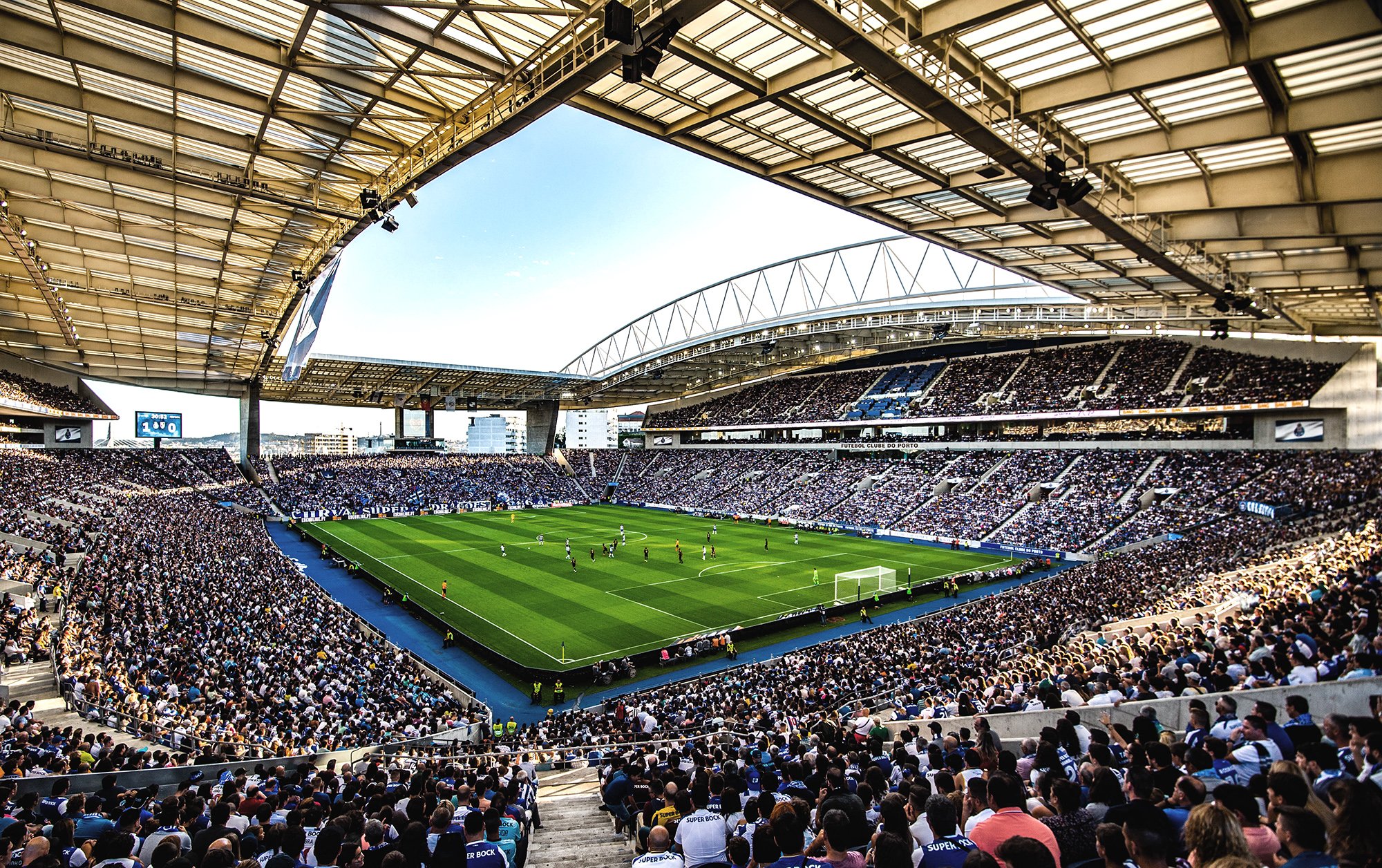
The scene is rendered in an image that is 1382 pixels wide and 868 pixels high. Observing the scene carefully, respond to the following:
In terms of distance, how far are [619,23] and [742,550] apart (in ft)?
116

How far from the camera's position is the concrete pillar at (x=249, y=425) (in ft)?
194

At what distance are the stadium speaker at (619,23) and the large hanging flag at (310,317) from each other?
17667 millimetres

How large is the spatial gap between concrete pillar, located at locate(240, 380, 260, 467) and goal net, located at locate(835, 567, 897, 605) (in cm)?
5325

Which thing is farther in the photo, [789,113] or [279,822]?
[789,113]

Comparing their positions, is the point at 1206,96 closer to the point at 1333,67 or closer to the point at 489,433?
the point at 1333,67

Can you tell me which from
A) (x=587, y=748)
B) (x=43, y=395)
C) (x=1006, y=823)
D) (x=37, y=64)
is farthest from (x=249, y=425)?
(x=1006, y=823)

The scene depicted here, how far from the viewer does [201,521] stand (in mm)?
35750

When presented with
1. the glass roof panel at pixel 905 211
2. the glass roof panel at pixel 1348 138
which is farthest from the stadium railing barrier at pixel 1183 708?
the glass roof panel at pixel 905 211

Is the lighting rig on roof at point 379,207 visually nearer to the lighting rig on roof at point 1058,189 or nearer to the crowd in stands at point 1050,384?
the lighting rig on roof at point 1058,189

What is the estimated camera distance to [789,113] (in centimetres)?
1297

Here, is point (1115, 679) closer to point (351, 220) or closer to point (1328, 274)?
point (1328, 274)

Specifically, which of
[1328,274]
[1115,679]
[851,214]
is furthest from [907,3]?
[1328,274]

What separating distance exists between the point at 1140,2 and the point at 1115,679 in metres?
9.63

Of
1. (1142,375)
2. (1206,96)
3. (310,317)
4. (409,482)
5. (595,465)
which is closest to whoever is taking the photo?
(1206,96)
